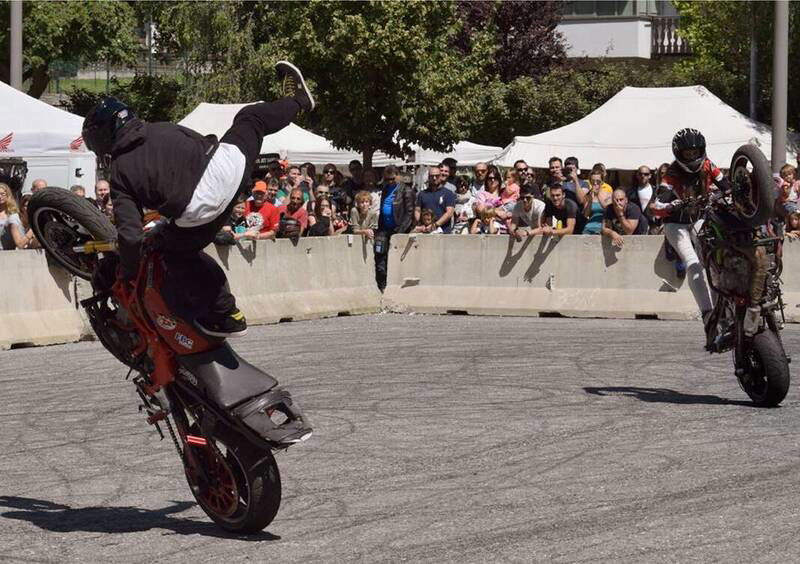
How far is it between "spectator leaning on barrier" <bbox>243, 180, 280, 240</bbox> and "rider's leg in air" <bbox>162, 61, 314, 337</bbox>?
418 inches

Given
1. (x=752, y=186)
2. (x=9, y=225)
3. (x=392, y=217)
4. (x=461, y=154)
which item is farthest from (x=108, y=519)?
(x=461, y=154)

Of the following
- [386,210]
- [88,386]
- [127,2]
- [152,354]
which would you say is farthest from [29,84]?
[152,354]

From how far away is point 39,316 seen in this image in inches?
603

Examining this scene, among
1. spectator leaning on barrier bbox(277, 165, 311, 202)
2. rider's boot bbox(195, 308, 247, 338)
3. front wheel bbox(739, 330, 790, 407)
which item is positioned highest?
spectator leaning on barrier bbox(277, 165, 311, 202)

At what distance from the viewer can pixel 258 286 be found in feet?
56.7

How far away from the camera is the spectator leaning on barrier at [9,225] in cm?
1614

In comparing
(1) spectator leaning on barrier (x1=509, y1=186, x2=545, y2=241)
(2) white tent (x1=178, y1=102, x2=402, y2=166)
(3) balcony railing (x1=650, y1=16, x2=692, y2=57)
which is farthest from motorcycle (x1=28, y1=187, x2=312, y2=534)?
(3) balcony railing (x1=650, y1=16, x2=692, y2=57)

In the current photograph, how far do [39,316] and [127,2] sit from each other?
43079mm

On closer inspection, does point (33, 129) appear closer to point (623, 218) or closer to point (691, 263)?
point (623, 218)

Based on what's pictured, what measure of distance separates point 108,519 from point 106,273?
1.19 m

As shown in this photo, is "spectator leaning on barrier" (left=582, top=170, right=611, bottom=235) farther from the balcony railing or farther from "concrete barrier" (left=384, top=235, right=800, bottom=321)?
the balcony railing

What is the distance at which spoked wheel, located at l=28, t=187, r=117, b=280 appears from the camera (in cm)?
757

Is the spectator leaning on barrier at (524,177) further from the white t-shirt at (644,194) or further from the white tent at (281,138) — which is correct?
the white tent at (281,138)

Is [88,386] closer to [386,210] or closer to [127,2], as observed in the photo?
[386,210]
